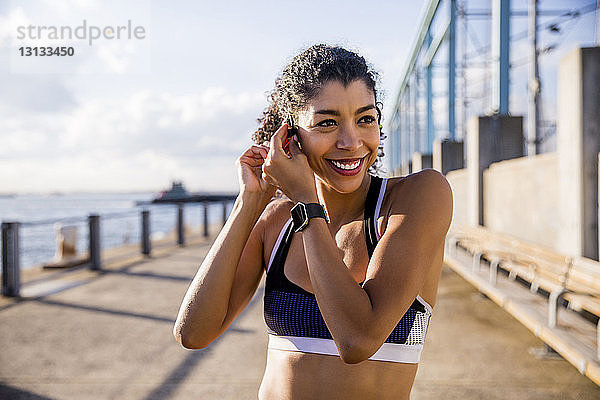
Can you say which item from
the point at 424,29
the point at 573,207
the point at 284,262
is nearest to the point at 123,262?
the point at 573,207

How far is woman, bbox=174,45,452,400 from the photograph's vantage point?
1499mm

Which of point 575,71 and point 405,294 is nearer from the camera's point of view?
point 405,294

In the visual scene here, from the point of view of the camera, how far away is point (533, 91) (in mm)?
12156

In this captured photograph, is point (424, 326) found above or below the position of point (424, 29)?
below

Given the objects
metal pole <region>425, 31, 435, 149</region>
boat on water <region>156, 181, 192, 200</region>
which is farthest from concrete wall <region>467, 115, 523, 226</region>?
boat on water <region>156, 181, 192, 200</region>

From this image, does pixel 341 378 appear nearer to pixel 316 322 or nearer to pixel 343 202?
pixel 316 322

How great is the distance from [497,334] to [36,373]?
13.7 feet

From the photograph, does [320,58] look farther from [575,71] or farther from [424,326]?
[575,71]

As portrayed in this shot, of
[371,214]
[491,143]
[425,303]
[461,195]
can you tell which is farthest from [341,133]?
[461,195]

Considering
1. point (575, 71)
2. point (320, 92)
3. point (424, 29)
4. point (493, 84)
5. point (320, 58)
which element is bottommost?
point (320, 92)

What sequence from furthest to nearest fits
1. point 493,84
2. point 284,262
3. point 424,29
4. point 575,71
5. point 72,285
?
point 424,29, point 493,84, point 72,285, point 575,71, point 284,262

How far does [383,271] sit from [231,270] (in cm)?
54

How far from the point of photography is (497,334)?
580 cm

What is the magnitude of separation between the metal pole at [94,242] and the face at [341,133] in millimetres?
9142
